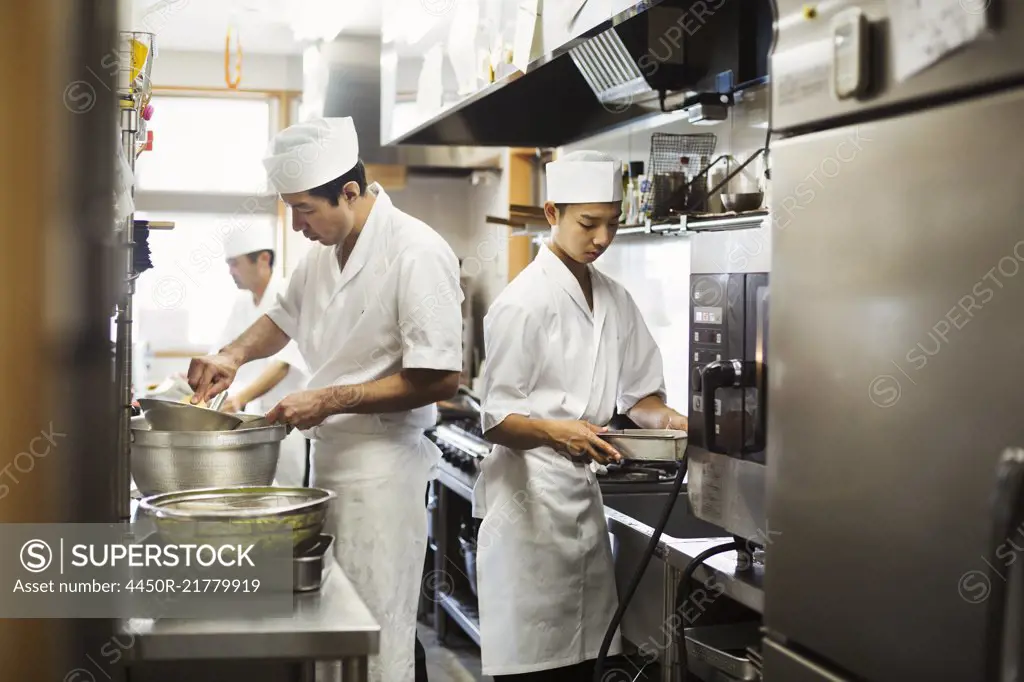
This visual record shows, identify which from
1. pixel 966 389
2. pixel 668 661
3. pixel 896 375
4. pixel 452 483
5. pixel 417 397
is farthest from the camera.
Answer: pixel 452 483

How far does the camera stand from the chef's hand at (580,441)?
2.61 metres

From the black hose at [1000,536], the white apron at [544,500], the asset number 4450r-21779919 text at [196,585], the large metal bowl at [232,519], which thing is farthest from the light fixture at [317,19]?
the black hose at [1000,536]

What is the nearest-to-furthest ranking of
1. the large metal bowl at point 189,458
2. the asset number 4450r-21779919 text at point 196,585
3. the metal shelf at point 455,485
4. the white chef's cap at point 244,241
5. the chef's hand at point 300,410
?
the asset number 4450r-21779919 text at point 196,585 < the large metal bowl at point 189,458 < the chef's hand at point 300,410 < the metal shelf at point 455,485 < the white chef's cap at point 244,241

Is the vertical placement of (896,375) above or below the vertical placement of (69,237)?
below

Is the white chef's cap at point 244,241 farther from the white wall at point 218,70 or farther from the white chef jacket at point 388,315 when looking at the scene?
the white chef jacket at point 388,315

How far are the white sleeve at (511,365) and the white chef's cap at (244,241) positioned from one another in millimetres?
2835

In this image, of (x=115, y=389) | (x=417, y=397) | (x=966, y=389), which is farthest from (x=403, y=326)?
(x=966, y=389)

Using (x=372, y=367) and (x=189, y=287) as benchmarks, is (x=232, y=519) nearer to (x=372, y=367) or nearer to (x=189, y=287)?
(x=372, y=367)

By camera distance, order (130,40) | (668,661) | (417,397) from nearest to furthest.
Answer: (130,40)
(668,661)
(417,397)

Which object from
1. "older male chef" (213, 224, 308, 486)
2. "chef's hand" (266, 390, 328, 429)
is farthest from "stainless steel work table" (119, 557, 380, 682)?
"older male chef" (213, 224, 308, 486)

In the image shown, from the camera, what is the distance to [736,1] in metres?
2.96

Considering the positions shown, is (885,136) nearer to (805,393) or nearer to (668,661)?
(805,393)

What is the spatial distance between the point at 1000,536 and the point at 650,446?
54.2 inches

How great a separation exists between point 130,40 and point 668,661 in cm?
177
